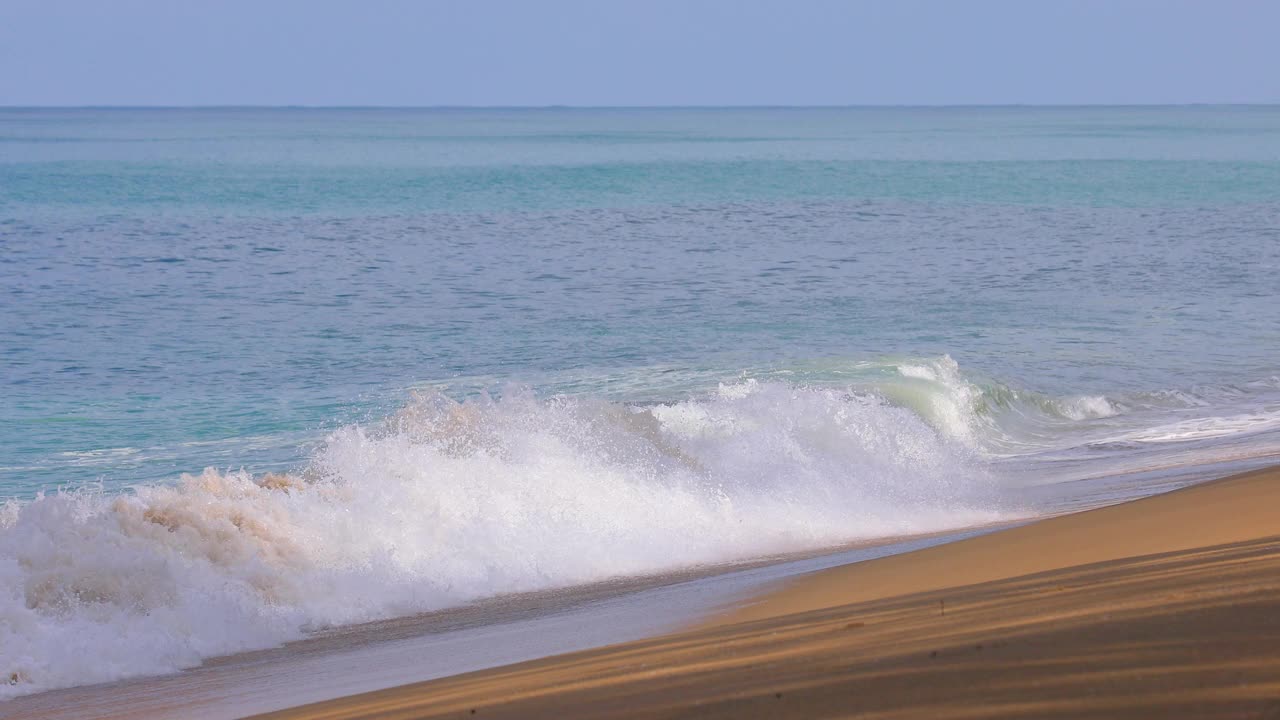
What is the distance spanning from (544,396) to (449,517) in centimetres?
547

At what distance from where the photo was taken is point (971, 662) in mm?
3264

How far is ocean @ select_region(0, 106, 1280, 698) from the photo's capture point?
28.1 feet

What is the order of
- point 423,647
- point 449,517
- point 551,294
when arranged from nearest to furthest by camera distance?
point 423,647 → point 449,517 → point 551,294

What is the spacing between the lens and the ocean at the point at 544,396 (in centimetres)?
857

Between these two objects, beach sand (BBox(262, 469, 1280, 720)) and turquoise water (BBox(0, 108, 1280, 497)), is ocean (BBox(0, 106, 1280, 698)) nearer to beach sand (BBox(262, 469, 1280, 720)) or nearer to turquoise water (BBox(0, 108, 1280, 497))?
turquoise water (BBox(0, 108, 1280, 497))

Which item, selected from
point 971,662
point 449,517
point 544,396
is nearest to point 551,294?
point 544,396

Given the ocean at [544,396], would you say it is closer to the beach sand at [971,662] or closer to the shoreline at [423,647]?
the shoreline at [423,647]

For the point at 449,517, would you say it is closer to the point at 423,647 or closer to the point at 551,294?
the point at 423,647

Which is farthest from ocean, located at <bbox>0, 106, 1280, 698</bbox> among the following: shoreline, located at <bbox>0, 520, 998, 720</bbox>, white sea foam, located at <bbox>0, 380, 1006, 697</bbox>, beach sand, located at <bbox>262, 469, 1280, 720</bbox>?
beach sand, located at <bbox>262, 469, 1280, 720</bbox>

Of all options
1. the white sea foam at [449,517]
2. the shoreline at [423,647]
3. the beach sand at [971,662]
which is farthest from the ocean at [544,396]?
the beach sand at [971,662]

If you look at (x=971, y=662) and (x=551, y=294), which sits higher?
(x=971, y=662)

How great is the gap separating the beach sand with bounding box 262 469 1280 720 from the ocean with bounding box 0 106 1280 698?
362 centimetres

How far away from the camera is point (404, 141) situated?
115062mm

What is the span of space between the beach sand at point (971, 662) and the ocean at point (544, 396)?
3624 millimetres
